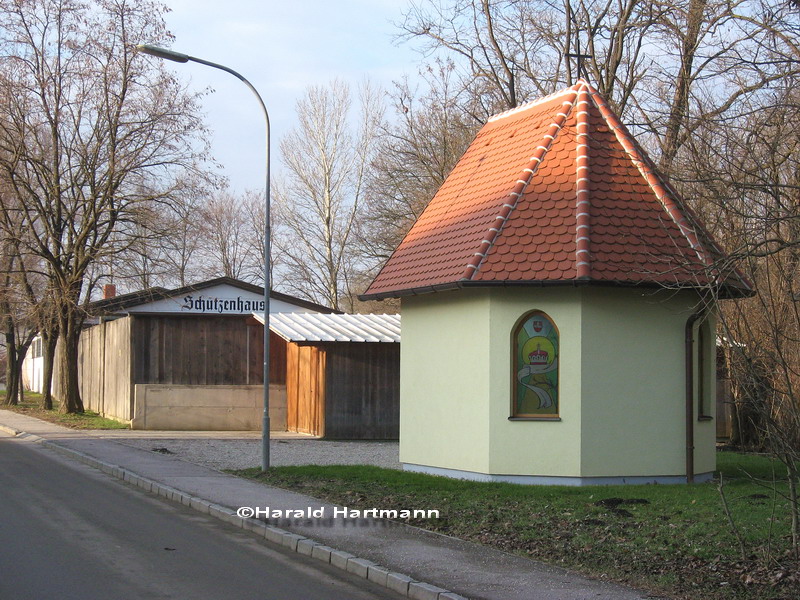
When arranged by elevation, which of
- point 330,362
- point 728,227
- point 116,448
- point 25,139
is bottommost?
point 116,448

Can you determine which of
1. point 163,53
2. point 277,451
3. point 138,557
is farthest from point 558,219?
point 277,451

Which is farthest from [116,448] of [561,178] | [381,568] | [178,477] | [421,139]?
[421,139]

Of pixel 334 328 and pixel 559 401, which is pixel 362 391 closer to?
pixel 334 328

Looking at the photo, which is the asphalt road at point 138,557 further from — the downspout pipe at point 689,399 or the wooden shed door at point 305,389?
the wooden shed door at point 305,389

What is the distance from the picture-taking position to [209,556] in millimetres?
9914

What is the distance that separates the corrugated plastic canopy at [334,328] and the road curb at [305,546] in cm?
952

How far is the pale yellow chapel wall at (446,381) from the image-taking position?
15.6 m

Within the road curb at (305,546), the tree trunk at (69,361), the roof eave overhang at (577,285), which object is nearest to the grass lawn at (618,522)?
the road curb at (305,546)

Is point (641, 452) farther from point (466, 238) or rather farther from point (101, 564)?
point (101, 564)

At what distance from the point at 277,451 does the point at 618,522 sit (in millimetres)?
12084

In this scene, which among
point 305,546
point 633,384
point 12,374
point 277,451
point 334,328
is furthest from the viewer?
point 12,374

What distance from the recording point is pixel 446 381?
16.5m

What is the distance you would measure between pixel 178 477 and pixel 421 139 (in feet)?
72.4

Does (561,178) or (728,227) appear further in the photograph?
(561,178)
